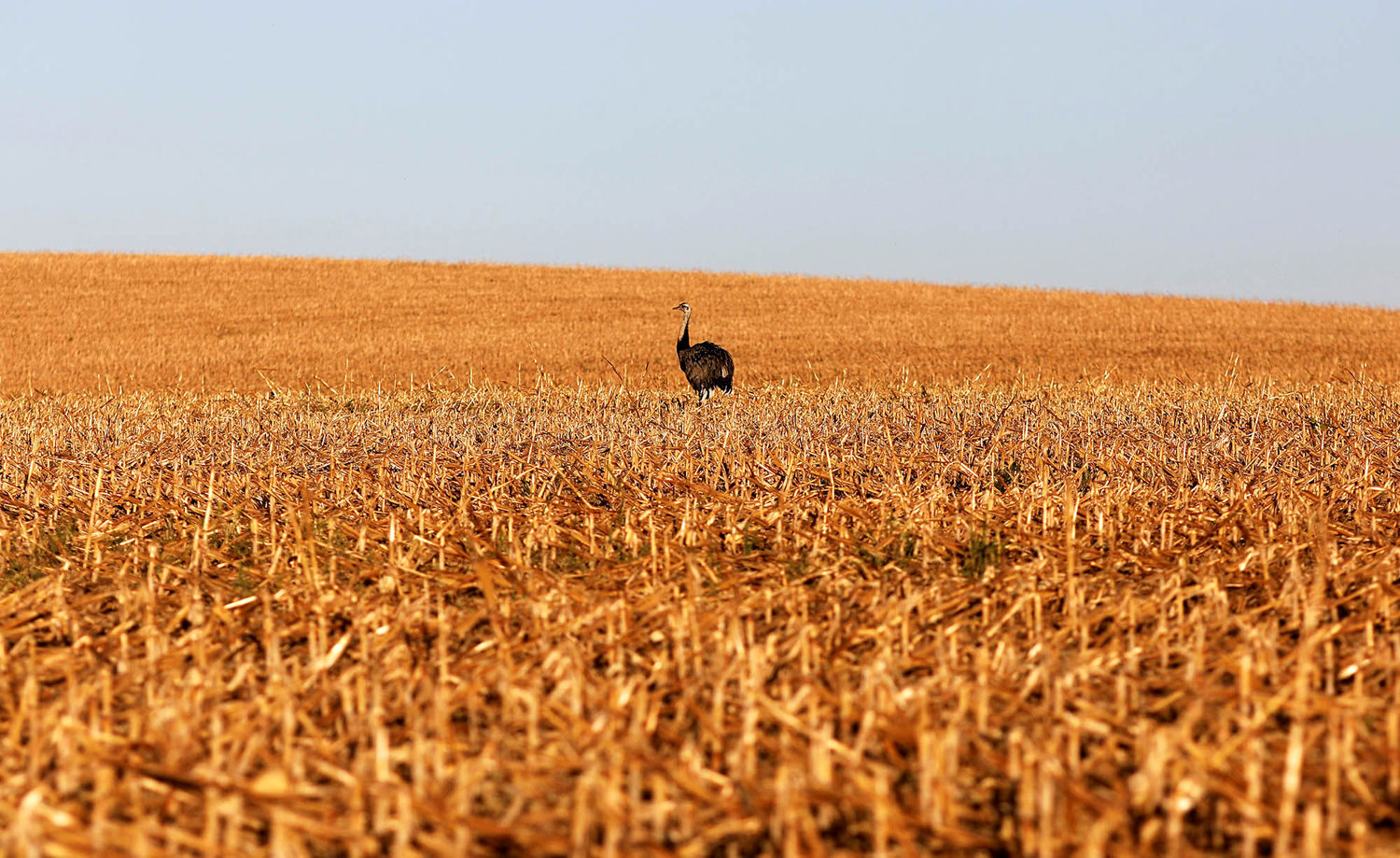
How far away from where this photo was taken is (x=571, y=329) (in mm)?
33000

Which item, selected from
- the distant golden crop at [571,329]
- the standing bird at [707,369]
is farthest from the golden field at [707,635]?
the distant golden crop at [571,329]

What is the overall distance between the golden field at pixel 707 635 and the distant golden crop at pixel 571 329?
10922 mm

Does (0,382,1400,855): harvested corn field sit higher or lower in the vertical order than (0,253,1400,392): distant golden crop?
lower

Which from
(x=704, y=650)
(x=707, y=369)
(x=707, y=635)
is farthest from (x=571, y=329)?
(x=704, y=650)

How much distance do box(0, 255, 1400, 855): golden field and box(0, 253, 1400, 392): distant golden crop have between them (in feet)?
35.8

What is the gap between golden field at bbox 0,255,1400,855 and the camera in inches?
109

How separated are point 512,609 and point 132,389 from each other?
67.0ft

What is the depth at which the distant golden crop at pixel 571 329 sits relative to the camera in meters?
24.8

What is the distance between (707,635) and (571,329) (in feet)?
95.6

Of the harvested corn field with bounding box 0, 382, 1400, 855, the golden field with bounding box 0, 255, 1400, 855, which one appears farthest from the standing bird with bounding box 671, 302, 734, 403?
the harvested corn field with bounding box 0, 382, 1400, 855

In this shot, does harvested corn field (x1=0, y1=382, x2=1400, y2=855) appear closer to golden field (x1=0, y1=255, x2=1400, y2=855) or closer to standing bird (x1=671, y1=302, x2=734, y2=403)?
golden field (x1=0, y1=255, x2=1400, y2=855)

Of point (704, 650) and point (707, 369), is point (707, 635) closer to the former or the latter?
point (704, 650)

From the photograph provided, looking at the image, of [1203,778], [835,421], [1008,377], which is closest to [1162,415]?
[835,421]

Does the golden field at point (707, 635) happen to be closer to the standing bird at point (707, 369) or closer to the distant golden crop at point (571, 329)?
the standing bird at point (707, 369)
